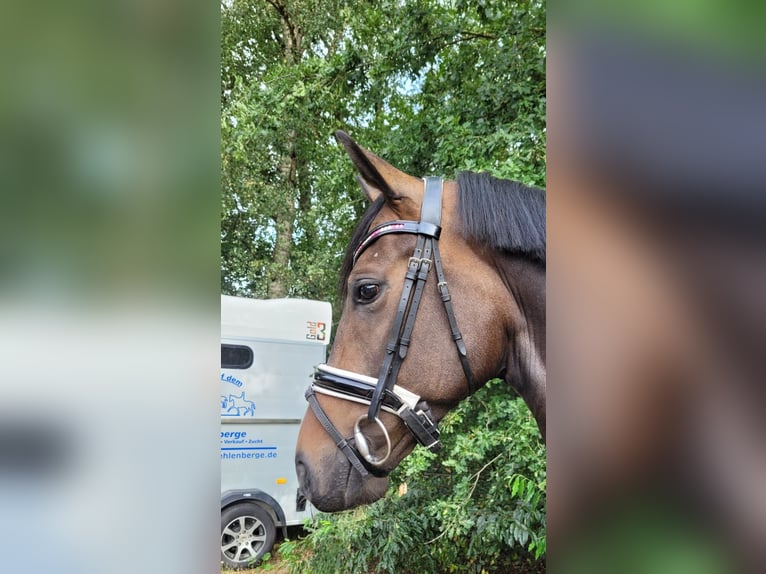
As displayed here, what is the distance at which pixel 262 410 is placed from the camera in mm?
5023

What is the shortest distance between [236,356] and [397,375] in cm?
A: 413

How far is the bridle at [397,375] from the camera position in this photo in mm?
1277

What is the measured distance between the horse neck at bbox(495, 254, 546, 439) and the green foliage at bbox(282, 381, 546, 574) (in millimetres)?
1081

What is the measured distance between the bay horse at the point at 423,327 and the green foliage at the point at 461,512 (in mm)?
1133

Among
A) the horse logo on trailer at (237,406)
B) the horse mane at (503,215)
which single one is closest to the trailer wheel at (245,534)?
the horse logo on trailer at (237,406)

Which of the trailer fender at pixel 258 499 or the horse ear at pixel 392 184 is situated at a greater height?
the horse ear at pixel 392 184

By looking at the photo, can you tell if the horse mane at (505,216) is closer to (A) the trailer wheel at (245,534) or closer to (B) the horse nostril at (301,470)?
(B) the horse nostril at (301,470)

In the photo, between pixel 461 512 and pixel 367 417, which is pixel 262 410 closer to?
pixel 461 512

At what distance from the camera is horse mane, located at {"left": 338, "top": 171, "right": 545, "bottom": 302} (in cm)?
127

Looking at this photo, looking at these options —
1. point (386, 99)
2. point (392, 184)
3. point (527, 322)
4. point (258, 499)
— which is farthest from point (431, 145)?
point (258, 499)
